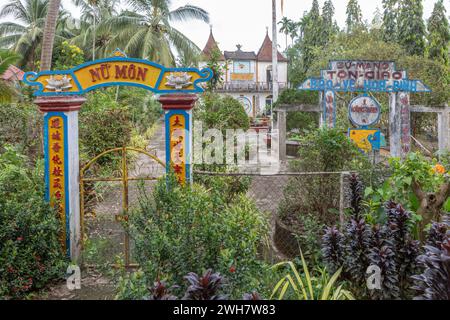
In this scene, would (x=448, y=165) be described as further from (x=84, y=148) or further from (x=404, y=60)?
(x=404, y=60)

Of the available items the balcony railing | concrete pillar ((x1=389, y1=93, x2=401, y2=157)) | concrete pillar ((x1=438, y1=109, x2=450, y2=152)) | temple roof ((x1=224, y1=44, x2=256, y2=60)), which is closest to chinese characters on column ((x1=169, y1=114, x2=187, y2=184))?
concrete pillar ((x1=389, y1=93, x2=401, y2=157))

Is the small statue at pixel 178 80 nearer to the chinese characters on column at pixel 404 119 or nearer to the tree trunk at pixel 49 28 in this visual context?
Result: the tree trunk at pixel 49 28

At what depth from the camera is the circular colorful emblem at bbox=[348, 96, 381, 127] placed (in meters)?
11.6

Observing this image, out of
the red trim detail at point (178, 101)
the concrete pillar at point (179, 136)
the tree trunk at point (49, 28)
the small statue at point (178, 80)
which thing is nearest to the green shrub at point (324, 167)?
the concrete pillar at point (179, 136)

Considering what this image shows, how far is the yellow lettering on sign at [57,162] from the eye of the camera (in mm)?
6129

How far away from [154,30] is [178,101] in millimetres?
17839

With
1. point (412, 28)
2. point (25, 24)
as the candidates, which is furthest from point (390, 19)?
point (25, 24)

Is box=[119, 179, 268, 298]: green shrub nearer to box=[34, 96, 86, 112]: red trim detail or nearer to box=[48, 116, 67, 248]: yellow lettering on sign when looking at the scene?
box=[48, 116, 67, 248]: yellow lettering on sign

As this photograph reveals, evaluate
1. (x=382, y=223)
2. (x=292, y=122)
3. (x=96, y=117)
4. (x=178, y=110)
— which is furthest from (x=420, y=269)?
(x=292, y=122)

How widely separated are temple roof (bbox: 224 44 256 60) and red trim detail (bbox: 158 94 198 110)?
34.1 metres

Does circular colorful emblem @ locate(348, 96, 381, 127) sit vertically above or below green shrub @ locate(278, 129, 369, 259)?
above

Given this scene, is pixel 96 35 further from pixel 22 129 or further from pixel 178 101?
pixel 178 101
